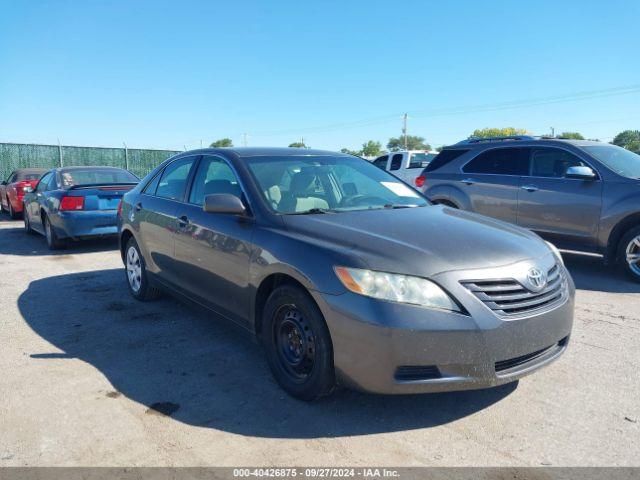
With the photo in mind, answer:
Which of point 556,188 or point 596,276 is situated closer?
point 596,276

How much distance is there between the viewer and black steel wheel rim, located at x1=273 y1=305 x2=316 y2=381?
3.08 metres

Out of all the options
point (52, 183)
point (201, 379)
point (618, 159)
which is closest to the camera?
point (201, 379)

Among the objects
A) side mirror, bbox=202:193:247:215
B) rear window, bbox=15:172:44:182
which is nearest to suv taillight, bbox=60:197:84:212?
side mirror, bbox=202:193:247:215

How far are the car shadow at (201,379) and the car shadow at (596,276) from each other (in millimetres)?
3405

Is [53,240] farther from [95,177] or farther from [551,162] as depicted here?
[551,162]

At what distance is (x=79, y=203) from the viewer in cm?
842

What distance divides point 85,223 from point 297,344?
6513 mm

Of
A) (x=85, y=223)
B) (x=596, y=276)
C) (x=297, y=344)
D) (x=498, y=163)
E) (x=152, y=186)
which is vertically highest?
(x=498, y=163)

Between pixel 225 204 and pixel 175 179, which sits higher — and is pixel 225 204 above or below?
below

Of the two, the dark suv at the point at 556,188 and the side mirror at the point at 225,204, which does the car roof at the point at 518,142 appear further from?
the side mirror at the point at 225,204

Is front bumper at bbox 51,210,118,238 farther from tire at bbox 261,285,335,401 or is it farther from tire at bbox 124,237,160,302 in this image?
tire at bbox 261,285,335,401

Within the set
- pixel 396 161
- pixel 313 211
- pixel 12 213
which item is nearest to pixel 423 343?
pixel 313 211

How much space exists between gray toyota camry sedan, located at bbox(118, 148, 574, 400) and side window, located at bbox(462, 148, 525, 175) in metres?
3.81

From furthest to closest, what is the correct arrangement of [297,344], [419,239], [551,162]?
[551,162] → [297,344] → [419,239]
